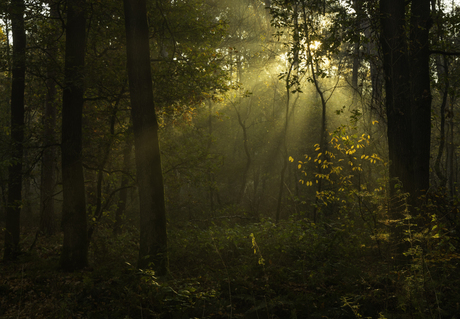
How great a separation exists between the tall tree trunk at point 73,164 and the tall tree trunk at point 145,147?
1893mm

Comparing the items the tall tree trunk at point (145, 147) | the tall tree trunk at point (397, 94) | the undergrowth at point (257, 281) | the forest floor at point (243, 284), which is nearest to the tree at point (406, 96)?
the tall tree trunk at point (397, 94)

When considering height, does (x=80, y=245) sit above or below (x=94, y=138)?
below

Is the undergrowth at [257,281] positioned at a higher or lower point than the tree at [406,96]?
lower

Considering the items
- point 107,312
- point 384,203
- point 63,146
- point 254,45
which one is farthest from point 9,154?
point 254,45

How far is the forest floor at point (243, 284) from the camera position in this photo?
4.72 m

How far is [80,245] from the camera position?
8.59 m

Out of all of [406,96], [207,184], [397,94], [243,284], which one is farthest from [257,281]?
[207,184]

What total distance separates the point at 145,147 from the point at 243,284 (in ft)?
11.3

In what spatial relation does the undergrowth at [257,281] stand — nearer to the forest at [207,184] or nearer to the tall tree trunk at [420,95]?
the forest at [207,184]

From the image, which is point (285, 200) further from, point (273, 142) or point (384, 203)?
point (384, 203)

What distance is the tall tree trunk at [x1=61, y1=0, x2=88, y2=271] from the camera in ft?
27.8

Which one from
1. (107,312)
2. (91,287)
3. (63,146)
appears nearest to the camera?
(107,312)

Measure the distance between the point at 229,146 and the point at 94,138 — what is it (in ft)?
65.0

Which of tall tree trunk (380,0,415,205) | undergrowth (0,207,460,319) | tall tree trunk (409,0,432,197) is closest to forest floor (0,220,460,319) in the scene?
undergrowth (0,207,460,319)
